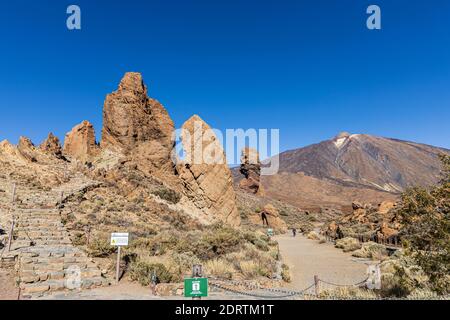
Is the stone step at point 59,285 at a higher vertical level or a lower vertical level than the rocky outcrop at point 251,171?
lower

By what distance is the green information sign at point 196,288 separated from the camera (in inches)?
251

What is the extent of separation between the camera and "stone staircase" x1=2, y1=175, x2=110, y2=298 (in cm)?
902

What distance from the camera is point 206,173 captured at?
26781 millimetres

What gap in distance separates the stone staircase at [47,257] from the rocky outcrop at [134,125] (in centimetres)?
1357

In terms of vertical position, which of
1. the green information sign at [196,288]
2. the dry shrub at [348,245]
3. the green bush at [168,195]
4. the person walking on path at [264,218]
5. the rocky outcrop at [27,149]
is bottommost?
the dry shrub at [348,245]

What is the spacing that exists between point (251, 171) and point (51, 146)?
3938cm

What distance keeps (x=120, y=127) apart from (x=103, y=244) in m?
19.5

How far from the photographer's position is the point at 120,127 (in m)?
30.6

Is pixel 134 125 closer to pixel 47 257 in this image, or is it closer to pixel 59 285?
pixel 47 257

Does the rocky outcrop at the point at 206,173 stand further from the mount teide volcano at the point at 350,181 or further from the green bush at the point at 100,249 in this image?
the mount teide volcano at the point at 350,181

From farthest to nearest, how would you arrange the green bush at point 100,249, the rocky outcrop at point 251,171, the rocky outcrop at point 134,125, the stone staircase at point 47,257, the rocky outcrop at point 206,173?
the rocky outcrop at point 251,171
the rocky outcrop at point 134,125
the rocky outcrop at point 206,173
the green bush at point 100,249
the stone staircase at point 47,257

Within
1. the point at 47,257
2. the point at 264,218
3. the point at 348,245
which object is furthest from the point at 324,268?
the point at 264,218

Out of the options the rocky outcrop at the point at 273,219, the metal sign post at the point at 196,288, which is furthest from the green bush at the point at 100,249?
the rocky outcrop at the point at 273,219
